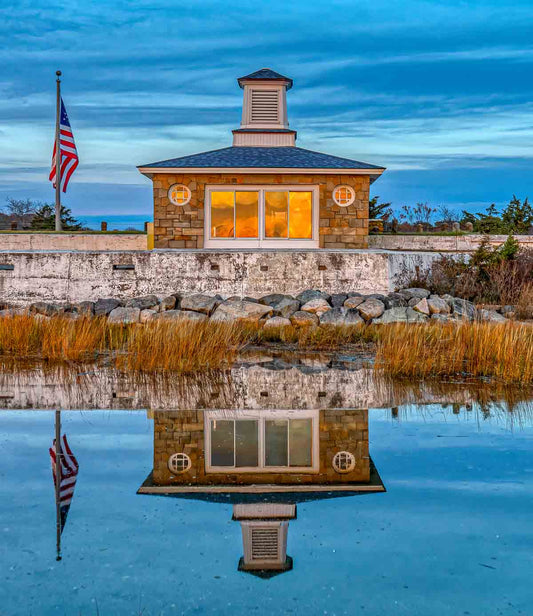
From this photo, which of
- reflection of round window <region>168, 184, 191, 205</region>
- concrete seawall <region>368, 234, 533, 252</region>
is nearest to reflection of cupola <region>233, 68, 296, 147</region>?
reflection of round window <region>168, 184, 191, 205</region>

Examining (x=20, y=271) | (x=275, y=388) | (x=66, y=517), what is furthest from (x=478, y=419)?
(x=20, y=271)

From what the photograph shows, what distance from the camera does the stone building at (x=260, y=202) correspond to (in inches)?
997

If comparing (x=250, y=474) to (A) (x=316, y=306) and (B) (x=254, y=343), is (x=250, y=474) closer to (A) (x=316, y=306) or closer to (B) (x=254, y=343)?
(B) (x=254, y=343)

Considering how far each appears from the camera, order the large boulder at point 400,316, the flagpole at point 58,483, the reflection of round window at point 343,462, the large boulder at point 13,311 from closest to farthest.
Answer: the flagpole at point 58,483
the reflection of round window at point 343,462
the large boulder at point 400,316
the large boulder at point 13,311

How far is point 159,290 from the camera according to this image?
75.4ft

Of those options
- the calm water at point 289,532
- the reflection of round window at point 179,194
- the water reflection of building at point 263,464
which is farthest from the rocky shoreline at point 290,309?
the calm water at point 289,532

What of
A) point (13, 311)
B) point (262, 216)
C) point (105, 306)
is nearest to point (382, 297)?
point (262, 216)

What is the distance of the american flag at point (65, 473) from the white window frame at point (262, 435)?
4.11 feet

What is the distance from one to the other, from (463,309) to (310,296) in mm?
3933

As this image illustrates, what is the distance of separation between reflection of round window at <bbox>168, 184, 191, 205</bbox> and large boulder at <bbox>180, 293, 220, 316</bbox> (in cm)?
468

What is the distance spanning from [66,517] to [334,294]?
16682 millimetres

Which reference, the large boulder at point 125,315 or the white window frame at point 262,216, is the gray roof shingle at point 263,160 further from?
the large boulder at point 125,315

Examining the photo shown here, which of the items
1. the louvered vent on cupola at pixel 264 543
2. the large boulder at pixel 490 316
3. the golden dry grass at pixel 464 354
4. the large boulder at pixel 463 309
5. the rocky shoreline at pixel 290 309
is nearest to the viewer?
the louvered vent on cupola at pixel 264 543

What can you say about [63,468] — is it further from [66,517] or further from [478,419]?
[478,419]
